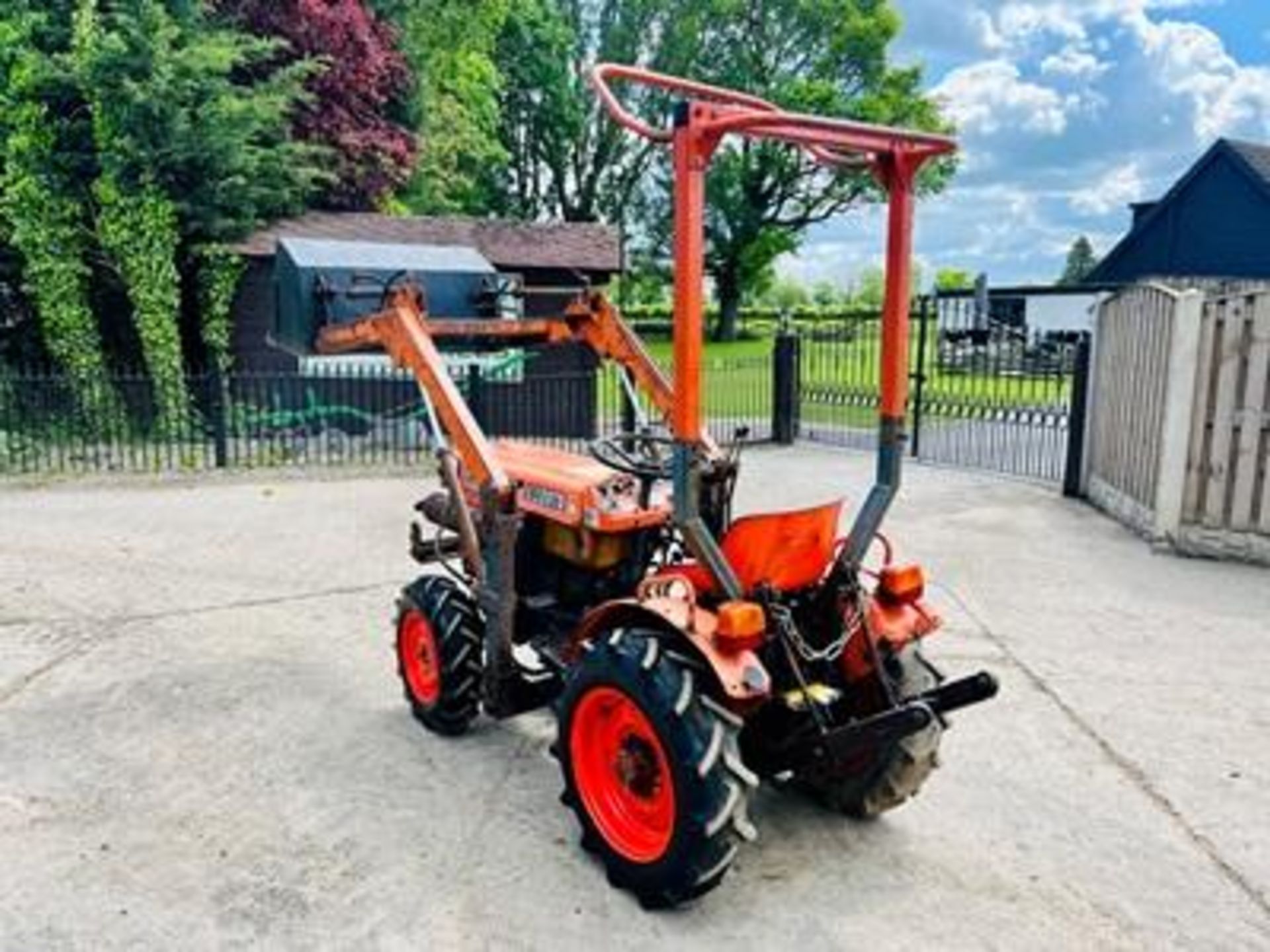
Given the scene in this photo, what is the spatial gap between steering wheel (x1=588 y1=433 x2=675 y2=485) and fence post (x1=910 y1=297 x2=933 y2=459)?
7.67 metres

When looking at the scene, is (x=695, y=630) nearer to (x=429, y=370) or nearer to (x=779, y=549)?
(x=779, y=549)

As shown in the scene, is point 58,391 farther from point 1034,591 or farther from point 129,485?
point 1034,591

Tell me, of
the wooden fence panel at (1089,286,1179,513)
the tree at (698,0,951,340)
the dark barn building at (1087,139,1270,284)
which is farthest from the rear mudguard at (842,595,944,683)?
the tree at (698,0,951,340)

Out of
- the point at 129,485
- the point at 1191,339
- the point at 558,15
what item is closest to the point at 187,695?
the point at 129,485

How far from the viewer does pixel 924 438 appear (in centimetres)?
1248

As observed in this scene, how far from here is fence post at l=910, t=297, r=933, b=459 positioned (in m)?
10.9

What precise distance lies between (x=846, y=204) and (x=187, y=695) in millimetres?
30534

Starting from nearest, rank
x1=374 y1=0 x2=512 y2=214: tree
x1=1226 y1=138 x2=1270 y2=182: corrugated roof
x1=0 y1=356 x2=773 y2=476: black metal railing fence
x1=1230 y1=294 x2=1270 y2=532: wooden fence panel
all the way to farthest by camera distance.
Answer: x1=1230 y1=294 x2=1270 y2=532: wooden fence panel → x1=0 y1=356 x2=773 y2=476: black metal railing fence → x1=374 y1=0 x2=512 y2=214: tree → x1=1226 y1=138 x2=1270 y2=182: corrugated roof

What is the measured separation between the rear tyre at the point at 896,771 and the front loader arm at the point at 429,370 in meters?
1.45

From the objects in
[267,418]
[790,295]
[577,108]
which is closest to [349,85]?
[267,418]

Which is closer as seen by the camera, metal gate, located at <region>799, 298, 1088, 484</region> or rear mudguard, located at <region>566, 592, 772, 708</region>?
rear mudguard, located at <region>566, 592, 772, 708</region>

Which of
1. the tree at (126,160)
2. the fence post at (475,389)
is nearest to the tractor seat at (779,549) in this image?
the fence post at (475,389)

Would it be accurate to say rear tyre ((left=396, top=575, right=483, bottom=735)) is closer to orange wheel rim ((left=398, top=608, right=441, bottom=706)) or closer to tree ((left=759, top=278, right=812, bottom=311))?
orange wheel rim ((left=398, top=608, right=441, bottom=706))

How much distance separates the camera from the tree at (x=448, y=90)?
16.5m
